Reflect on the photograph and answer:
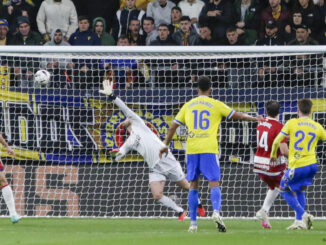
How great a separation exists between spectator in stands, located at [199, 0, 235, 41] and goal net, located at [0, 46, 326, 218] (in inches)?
56.0

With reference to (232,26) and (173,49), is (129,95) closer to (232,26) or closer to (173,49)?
(173,49)

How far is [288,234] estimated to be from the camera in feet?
35.1

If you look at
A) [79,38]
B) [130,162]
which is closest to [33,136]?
[130,162]

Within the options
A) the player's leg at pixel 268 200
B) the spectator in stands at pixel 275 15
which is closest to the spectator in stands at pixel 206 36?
the spectator in stands at pixel 275 15

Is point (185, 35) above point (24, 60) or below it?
above

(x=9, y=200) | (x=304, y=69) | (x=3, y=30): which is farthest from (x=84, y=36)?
(x=9, y=200)

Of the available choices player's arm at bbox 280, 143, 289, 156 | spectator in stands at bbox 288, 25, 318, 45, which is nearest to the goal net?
spectator in stands at bbox 288, 25, 318, 45

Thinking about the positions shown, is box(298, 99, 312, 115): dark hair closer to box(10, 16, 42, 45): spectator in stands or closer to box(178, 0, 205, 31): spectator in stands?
box(178, 0, 205, 31): spectator in stands

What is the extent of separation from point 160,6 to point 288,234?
7765mm

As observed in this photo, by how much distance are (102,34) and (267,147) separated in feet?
19.2

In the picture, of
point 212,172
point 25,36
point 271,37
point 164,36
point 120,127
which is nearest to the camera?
point 212,172

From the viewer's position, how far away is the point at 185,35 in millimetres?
16422

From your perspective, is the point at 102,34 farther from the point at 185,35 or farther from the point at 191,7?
the point at 191,7

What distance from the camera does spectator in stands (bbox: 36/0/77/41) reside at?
17641 mm
